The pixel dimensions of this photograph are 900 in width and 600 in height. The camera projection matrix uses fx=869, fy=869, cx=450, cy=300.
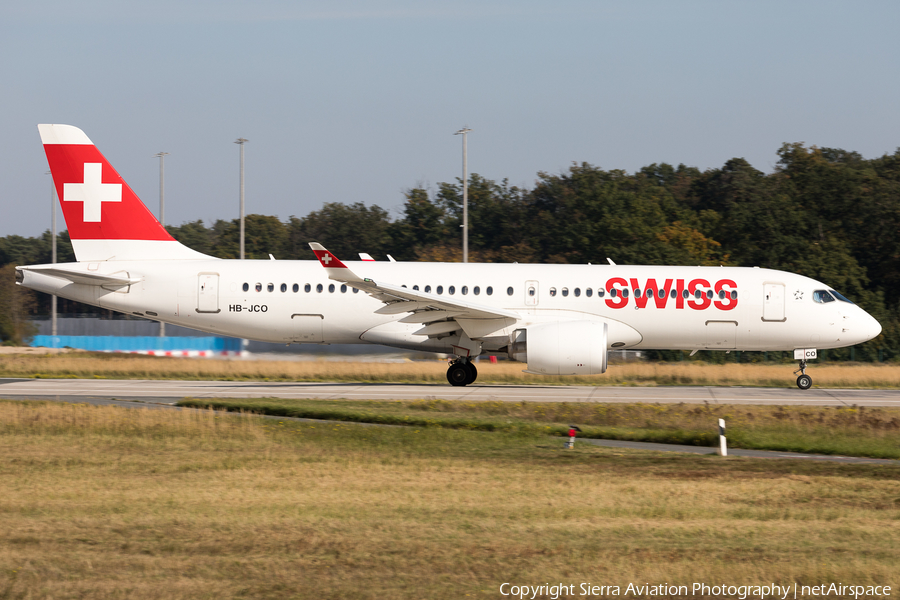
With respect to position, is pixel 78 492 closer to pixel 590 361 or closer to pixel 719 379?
pixel 590 361

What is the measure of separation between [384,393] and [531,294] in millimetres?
4791

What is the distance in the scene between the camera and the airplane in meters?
23.1

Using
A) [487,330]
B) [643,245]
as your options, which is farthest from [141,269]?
[643,245]

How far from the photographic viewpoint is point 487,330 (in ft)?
73.7

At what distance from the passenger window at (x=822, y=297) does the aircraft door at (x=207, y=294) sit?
16258mm

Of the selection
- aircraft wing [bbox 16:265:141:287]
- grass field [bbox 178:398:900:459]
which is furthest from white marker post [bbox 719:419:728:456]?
aircraft wing [bbox 16:265:141:287]

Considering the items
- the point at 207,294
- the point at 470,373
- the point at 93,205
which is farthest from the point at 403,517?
the point at 93,205

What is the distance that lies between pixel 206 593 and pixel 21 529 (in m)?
2.75

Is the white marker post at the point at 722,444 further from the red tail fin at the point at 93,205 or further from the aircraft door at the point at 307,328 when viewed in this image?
the red tail fin at the point at 93,205

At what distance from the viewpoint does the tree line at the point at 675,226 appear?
45.9 meters

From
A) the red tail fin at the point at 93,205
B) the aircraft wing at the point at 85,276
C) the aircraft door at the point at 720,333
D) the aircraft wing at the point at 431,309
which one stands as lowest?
the aircraft door at the point at 720,333

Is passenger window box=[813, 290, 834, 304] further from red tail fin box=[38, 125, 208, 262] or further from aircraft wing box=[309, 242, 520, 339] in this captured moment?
red tail fin box=[38, 125, 208, 262]

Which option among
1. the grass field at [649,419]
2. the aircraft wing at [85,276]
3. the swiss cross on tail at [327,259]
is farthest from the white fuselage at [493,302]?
the grass field at [649,419]

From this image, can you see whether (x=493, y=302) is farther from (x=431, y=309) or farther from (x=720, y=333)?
(x=720, y=333)
